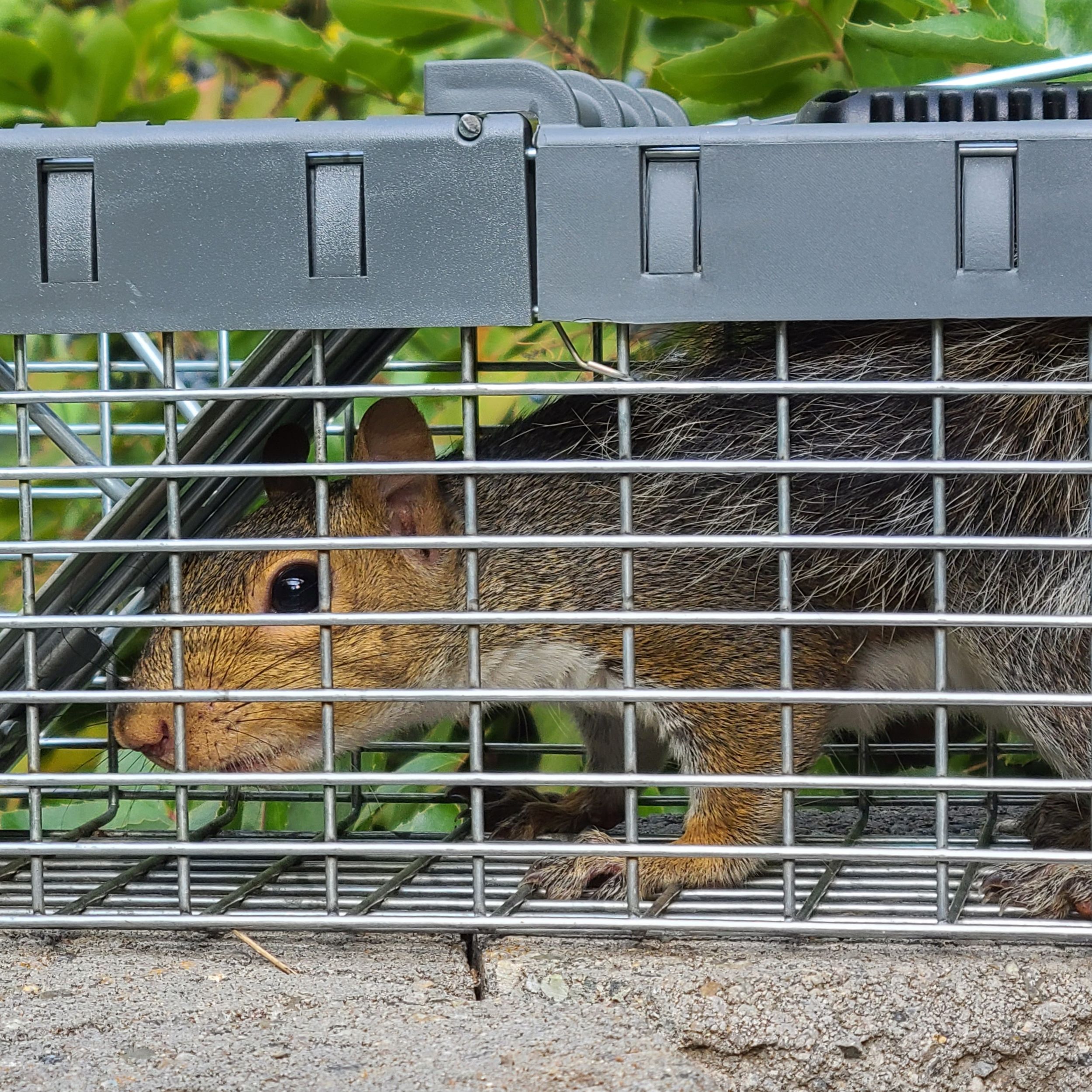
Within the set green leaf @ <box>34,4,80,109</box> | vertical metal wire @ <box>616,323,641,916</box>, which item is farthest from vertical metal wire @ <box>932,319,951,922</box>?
green leaf @ <box>34,4,80,109</box>

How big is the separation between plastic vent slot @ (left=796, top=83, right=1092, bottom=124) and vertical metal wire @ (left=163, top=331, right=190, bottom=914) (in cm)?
68

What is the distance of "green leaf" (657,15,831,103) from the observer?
1.98 metres

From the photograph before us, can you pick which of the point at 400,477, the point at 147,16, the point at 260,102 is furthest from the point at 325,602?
the point at 260,102

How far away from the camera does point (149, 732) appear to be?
176 cm

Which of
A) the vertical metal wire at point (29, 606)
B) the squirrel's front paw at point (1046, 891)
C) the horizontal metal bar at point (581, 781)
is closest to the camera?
the horizontal metal bar at point (581, 781)

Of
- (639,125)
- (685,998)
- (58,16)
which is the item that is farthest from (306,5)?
(685,998)

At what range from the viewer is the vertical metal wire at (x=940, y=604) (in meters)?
1.36

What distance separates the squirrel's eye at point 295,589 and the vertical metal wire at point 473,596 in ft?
1.48

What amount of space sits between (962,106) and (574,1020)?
3.10ft

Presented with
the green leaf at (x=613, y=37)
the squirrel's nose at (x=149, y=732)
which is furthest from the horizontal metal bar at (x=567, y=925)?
the green leaf at (x=613, y=37)

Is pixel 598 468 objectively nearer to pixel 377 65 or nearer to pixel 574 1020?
pixel 574 1020

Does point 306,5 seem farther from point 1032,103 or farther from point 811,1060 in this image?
point 811,1060

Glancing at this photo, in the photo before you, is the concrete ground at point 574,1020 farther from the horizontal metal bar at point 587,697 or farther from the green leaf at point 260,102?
the green leaf at point 260,102

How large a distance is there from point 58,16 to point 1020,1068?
71.7 inches
